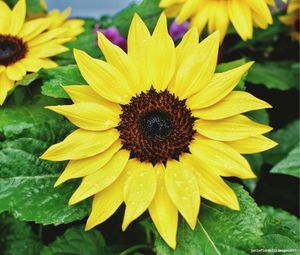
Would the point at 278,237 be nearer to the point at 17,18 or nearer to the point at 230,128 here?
the point at 230,128

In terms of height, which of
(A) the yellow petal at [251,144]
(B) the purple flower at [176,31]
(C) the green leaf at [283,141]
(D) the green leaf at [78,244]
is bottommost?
(C) the green leaf at [283,141]

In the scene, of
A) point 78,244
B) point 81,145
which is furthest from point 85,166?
point 78,244

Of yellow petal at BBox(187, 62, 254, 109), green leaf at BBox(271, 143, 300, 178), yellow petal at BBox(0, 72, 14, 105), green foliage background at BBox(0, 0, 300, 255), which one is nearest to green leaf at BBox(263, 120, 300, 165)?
green foliage background at BBox(0, 0, 300, 255)

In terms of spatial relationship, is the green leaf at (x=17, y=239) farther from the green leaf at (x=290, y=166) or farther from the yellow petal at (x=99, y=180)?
the green leaf at (x=290, y=166)

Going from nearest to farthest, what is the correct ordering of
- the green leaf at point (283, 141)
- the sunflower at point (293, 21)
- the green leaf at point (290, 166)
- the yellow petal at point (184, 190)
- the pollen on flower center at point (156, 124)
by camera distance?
1. the yellow petal at point (184, 190)
2. the pollen on flower center at point (156, 124)
3. the green leaf at point (290, 166)
4. the green leaf at point (283, 141)
5. the sunflower at point (293, 21)

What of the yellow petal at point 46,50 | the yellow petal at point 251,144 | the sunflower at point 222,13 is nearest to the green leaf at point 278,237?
the yellow petal at point 251,144

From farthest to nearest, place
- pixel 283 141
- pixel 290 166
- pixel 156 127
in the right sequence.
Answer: pixel 283 141
pixel 290 166
pixel 156 127

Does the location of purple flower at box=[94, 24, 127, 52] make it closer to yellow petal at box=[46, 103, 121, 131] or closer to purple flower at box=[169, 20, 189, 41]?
purple flower at box=[169, 20, 189, 41]

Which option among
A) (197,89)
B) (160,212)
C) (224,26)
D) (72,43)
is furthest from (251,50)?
(160,212)
